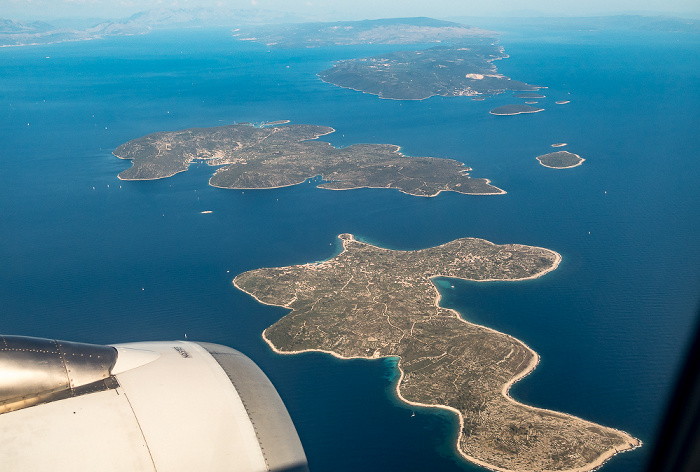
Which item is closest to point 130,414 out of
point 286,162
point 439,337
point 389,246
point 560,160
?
point 439,337

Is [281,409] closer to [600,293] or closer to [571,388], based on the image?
[571,388]

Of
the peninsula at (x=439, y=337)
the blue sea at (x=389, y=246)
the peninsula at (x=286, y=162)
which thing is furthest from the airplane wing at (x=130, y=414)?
the peninsula at (x=286, y=162)

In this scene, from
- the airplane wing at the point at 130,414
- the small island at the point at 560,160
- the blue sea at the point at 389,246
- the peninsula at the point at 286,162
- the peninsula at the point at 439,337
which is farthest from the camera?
the small island at the point at 560,160

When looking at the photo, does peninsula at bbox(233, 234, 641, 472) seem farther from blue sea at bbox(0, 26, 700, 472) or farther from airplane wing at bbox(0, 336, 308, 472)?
airplane wing at bbox(0, 336, 308, 472)

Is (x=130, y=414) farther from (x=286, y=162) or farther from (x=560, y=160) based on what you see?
(x=560, y=160)

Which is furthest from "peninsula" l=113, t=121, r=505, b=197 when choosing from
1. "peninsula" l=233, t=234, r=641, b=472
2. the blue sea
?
"peninsula" l=233, t=234, r=641, b=472

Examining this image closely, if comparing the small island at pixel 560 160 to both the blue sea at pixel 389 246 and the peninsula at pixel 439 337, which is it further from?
the peninsula at pixel 439 337
